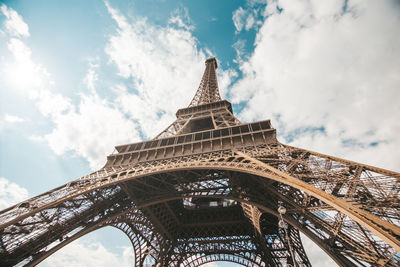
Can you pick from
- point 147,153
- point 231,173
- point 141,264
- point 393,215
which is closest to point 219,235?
point 141,264

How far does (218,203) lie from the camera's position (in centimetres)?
2277

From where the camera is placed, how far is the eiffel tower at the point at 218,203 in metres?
6.59

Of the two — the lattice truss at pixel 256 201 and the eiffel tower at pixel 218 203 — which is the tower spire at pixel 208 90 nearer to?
the eiffel tower at pixel 218 203

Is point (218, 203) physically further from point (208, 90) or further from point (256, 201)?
point (208, 90)

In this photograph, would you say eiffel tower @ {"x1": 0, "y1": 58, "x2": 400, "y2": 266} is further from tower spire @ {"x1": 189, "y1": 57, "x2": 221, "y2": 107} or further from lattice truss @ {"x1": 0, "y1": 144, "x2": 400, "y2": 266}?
tower spire @ {"x1": 189, "y1": 57, "x2": 221, "y2": 107}

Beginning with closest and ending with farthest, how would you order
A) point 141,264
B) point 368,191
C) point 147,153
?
point 368,191
point 147,153
point 141,264

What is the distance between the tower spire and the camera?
2741cm

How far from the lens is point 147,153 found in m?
14.4

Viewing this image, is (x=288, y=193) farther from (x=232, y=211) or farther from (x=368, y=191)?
(x=232, y=211)

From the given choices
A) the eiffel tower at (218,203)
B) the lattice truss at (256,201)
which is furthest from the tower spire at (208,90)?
the lattice truss at (256,201)

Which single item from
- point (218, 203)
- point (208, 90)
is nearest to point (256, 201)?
point (218, 203)

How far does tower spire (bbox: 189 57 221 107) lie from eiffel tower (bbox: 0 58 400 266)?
5000 millimetres

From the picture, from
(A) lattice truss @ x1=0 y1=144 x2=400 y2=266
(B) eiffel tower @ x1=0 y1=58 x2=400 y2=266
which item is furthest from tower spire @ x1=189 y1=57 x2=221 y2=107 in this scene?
(A) lattice truss @ x1=0 y1=144 x2=400 y2=266

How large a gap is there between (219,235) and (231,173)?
11.5 meters
